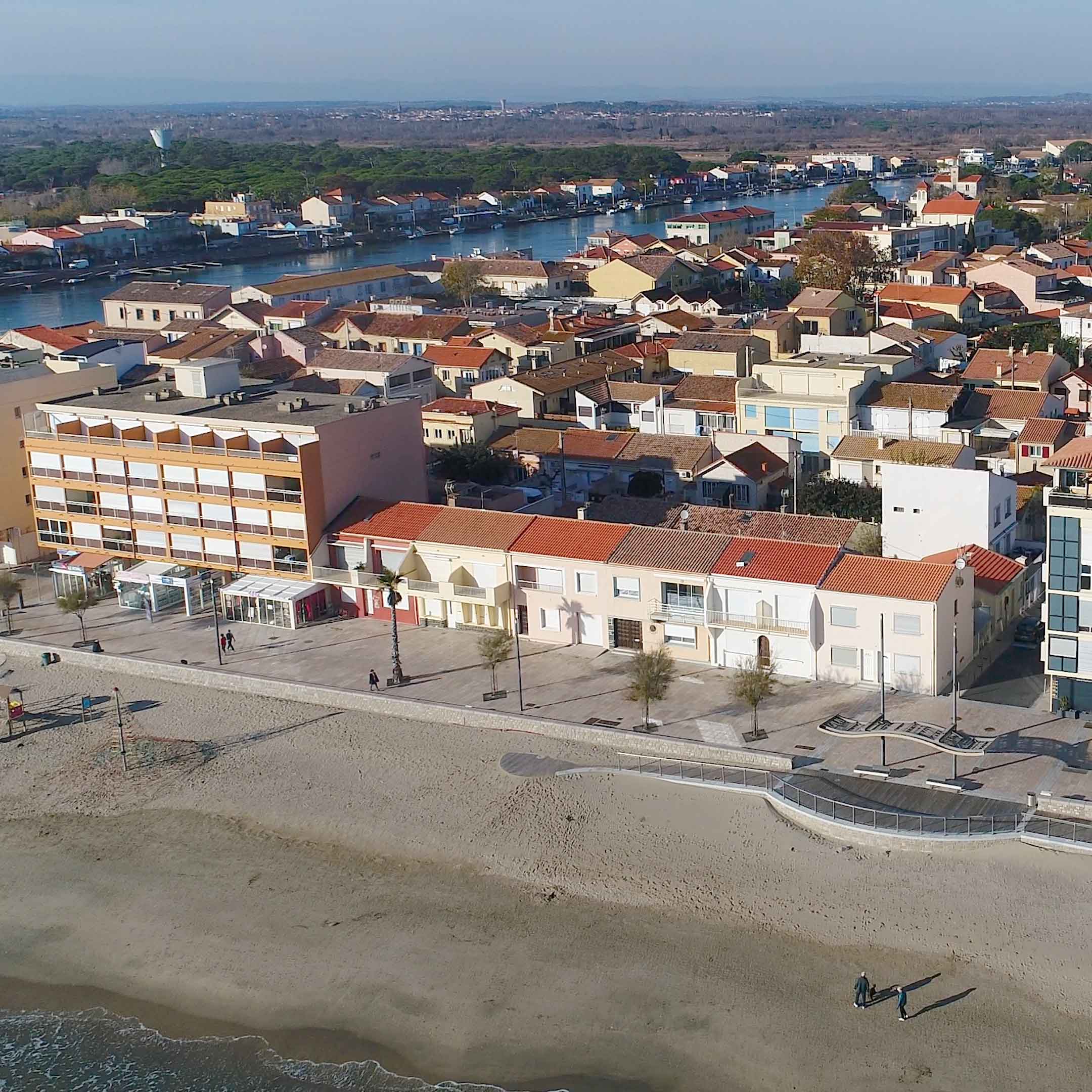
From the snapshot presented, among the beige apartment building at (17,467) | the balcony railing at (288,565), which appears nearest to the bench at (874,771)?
the balcony railing at (288,565)

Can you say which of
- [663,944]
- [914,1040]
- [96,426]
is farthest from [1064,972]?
[96,426]

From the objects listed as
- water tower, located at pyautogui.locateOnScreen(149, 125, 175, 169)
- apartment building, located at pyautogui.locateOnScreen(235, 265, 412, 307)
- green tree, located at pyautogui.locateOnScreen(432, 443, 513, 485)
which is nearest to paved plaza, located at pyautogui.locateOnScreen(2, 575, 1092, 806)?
green tree, located at pyautogui.locateOnScreen(432, 443, 513, 485)

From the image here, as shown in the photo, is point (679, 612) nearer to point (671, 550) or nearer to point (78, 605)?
point (671, 550)

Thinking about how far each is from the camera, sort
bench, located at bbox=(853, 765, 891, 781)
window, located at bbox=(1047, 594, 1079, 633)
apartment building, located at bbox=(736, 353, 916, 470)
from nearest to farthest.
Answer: bench, located at bbox=(853, 765, 891, 781) < window, located at bbox=(1047, 594, 1079, 633) < apartment building, located at bbox=(736, 353, 916, 470)

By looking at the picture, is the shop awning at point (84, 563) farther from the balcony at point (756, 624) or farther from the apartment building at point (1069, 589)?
the apartment building at point (1069, 589)

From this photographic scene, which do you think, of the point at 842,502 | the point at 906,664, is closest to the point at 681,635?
the point at 906,664

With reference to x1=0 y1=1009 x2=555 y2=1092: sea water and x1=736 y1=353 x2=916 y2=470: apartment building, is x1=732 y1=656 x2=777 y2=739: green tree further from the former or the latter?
Result: x1=736 y1=353 x2=916 y2=470: apartment building
